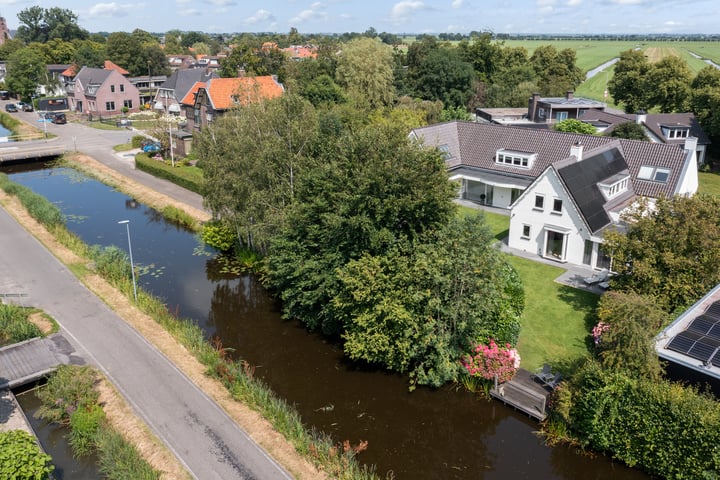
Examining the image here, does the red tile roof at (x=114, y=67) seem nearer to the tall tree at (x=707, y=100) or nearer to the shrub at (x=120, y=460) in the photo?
the tall tree at (x=707, y=100)

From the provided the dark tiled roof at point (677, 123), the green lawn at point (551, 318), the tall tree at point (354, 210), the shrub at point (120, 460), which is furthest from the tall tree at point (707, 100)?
the shrub at point (120, 460)

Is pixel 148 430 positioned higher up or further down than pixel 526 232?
further down

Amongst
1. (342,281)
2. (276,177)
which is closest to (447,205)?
(342,281)

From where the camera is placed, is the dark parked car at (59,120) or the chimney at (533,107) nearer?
the chimney at (533,107)

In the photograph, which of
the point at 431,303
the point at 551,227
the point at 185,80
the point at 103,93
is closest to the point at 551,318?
the point at 551,227

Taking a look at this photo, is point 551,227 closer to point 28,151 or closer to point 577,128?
point 577,128
